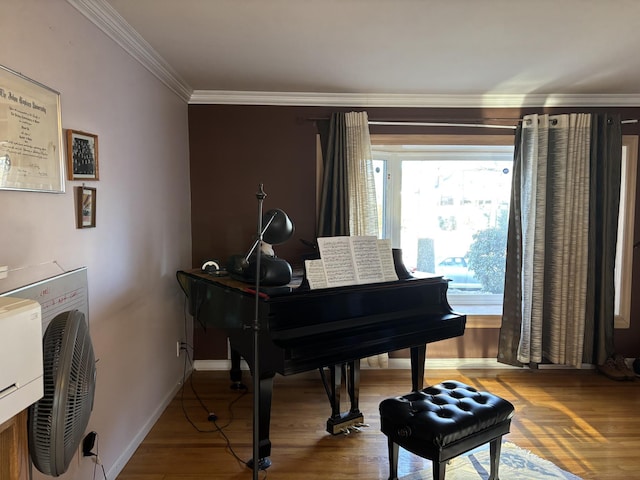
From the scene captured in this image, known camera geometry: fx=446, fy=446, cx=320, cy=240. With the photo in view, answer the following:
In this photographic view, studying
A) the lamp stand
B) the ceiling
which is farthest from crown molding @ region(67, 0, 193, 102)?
the lamp stand

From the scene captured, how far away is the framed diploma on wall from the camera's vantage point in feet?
4.77

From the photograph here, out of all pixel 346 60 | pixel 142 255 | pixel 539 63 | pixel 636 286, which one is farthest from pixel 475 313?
pixel 142 255

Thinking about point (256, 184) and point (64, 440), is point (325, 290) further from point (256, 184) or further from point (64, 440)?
point (256, 184)

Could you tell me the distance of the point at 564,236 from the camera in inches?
138

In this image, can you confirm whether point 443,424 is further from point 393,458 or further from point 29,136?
point 29,136

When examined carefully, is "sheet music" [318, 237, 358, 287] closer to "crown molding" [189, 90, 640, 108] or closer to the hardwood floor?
the hardwood floor

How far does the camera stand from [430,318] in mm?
2645

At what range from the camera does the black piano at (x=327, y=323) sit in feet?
7.11

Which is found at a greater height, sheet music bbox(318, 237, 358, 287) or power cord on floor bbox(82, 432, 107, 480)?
sheet music bbox(318, 237, 358, 287)

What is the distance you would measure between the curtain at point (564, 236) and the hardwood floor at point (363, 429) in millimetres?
344

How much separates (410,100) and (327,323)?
217 cm

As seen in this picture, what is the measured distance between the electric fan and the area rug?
65.4 inches

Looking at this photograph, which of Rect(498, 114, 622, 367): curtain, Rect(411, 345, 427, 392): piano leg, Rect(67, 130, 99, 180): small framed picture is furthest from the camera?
Rect(498, 114, 622, 367): curtain

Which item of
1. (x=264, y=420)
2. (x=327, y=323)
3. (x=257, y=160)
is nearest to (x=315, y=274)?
(x=327, y=323)
